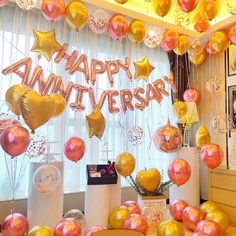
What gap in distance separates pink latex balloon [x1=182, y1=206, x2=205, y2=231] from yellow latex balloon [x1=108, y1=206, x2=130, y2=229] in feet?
1.62

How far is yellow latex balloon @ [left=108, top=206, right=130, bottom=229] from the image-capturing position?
214 cm

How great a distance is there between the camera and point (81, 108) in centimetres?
225

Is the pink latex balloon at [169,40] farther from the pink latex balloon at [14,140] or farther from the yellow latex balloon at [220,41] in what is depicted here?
the pink latex balloon at [14,140]

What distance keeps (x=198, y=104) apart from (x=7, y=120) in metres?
2.26

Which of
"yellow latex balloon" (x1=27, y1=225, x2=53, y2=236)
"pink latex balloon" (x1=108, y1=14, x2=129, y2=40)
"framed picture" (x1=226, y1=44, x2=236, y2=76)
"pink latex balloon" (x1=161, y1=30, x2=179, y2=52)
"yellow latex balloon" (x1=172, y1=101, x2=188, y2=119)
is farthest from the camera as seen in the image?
"framed picture" (x1=226, y1=44, x2=236, y2=76)

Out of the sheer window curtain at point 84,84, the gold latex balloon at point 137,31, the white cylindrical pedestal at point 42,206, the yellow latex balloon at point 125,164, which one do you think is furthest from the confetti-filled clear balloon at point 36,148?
the gold latex balloon at point 137,31

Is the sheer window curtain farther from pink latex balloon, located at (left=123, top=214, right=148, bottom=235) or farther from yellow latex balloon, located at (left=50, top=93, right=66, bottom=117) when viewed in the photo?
pink latex balloon, located at (left=123, top=214, right=148, bottom=235)

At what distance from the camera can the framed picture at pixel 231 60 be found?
9.50 feet

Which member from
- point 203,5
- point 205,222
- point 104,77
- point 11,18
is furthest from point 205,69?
point 11,18

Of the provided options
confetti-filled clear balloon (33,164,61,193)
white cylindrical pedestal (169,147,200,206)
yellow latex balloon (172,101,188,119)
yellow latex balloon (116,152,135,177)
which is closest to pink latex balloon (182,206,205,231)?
white cylindrical pedestal (169,147,200,206)

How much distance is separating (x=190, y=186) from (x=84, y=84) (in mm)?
1462

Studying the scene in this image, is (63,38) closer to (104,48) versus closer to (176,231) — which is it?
(104,48)

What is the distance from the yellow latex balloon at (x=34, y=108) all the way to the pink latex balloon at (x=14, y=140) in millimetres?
78

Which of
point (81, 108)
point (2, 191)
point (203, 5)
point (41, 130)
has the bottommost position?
point (2, 191)
